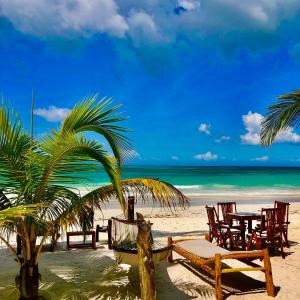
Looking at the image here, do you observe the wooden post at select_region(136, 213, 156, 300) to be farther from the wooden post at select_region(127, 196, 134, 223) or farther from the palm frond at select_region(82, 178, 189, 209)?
the wooden post at select_region(127, 196, 134, 223)

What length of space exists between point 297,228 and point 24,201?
8.74m

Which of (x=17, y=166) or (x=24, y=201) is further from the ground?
(x=17, y=166)

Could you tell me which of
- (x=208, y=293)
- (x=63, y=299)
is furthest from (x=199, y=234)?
(x=63, y=299)

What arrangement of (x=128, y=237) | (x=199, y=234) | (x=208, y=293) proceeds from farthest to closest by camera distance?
(x=199, y=234) < (x=128, y=237) < (x=208, y=293)

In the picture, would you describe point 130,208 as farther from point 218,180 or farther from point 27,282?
point 218,180

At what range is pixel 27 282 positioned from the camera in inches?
174

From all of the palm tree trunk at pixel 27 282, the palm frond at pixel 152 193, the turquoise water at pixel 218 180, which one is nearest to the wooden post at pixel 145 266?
the palm frond at pixel 152 193

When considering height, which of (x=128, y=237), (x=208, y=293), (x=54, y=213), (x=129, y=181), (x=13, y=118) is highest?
(x=13, y=118)

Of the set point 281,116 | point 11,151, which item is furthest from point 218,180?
point 11,151

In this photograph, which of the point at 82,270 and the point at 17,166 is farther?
the point at 82,270

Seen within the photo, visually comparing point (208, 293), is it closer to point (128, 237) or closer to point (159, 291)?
point (159, 291)

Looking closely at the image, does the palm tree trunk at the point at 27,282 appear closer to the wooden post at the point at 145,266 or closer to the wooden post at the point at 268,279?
the wooden post at the point at 145,266

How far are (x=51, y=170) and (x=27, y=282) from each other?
1.40 m

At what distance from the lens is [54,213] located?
4711 millimetres
